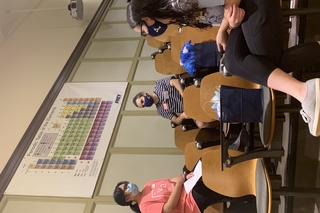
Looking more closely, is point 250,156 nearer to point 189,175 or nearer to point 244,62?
point 244,62

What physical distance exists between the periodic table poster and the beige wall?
0.24 feet

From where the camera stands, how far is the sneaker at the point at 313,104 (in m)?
1.01

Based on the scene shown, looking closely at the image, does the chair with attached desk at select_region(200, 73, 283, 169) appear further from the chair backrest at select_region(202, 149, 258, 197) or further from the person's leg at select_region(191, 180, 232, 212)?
the person's leg at select_region(191, 180, 232, 212)

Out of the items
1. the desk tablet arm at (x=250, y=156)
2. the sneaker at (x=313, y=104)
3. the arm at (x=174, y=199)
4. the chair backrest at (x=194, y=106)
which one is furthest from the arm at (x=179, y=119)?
the sneaker at (x=313, y=104)

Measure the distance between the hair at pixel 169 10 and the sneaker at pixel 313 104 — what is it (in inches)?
19.9

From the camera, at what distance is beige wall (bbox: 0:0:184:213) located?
2572mm

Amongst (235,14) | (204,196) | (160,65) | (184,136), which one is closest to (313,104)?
(235,14)

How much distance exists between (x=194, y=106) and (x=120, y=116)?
1.18m

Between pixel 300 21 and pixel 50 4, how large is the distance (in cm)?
377

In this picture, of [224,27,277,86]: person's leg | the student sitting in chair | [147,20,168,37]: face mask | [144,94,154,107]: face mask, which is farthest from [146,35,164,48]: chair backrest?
[224,27,277,86]: person's leg

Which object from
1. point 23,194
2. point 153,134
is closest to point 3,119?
point 23,194

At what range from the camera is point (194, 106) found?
2092 millimetres

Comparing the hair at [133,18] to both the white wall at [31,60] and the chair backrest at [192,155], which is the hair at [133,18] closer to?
the chair backrest at [192,155]

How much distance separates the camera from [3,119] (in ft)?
10.6
